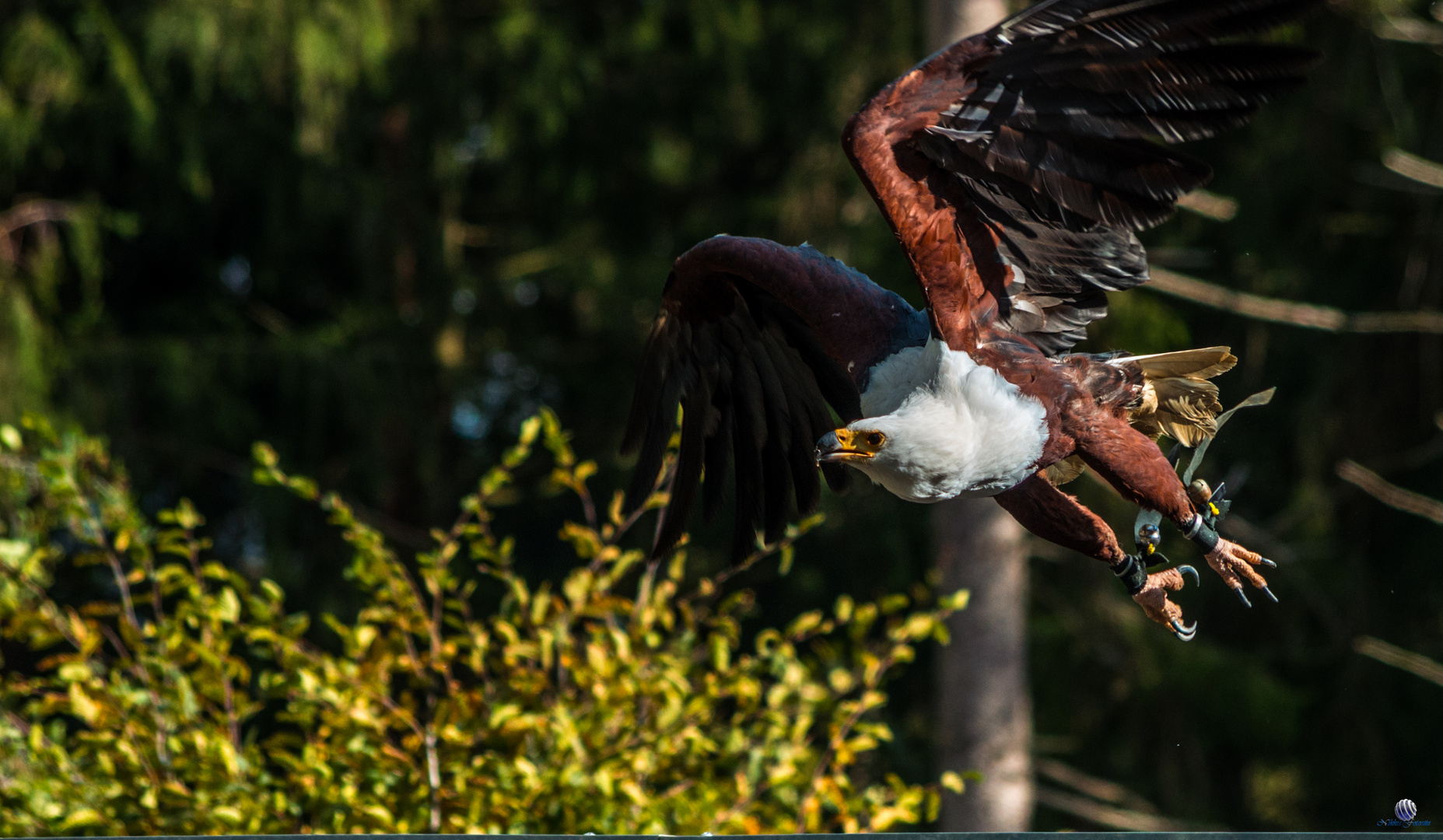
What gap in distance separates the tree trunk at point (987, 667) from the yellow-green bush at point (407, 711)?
2.37 metres

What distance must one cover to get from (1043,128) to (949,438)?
61cm

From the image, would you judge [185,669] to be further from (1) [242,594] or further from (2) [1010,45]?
(2) [1010,45]

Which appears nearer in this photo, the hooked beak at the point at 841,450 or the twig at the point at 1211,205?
the hooked beak at the point at 841,450

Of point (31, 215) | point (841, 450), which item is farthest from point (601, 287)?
point (841, 450)

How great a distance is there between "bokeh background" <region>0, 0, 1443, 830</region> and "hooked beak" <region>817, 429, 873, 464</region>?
16.1ft

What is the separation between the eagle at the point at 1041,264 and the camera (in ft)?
6.72

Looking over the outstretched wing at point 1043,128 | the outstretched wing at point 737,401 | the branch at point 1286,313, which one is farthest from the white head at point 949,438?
the branch at point 1286,313

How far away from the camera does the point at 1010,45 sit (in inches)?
85.1

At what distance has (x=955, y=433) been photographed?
199 centimetres

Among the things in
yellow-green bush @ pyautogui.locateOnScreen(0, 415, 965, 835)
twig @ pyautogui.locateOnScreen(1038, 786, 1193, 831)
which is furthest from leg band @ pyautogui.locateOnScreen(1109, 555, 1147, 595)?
twig @ pyautogui.locateOnScreen(1038, 786, 1193, 831)

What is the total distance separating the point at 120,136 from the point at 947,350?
7.02m

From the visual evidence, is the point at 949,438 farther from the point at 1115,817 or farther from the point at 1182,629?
the point at 1115,817

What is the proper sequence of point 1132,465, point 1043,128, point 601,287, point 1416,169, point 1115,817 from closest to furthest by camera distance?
point 1132,465
point 1043,128
point 1416,169
point 1115,817
point 601,287

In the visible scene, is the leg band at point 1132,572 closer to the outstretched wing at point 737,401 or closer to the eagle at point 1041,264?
the eagle at point 1041,264
